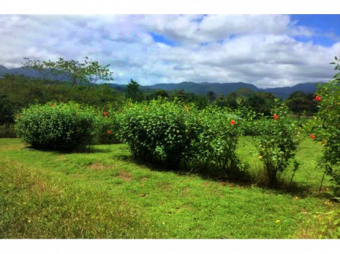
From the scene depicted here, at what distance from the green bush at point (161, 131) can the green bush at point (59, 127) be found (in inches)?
98.6

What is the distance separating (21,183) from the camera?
130 inches

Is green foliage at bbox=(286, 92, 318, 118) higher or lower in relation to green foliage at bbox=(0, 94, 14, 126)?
higher

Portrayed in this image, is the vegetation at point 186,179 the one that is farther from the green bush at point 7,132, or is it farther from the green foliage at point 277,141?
the green bush at point 7,132

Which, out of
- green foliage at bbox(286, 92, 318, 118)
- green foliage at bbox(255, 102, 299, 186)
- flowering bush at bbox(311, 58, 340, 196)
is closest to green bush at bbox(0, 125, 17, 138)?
green foliage at bbox(286, 92, 318, 118)

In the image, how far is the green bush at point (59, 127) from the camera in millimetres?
8195

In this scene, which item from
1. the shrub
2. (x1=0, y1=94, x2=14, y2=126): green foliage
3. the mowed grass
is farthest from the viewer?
(x1=0, y1=94, x2=14, y2=126): green foliage

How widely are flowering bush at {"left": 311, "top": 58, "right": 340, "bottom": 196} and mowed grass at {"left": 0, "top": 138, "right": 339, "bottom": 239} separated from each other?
721mm

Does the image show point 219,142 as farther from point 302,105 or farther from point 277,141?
point 302,105

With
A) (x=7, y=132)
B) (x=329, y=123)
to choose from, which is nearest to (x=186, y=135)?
(x=329, y=123)

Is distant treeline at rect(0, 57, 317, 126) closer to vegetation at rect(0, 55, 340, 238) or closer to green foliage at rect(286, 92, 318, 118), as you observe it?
green foliage at rect(286, 92, 318, 118)

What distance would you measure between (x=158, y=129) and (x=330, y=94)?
3.32 m

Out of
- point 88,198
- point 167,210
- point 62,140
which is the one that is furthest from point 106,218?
point 62,140

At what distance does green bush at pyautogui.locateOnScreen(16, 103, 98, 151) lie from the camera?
323 inches

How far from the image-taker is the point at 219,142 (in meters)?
4.98
